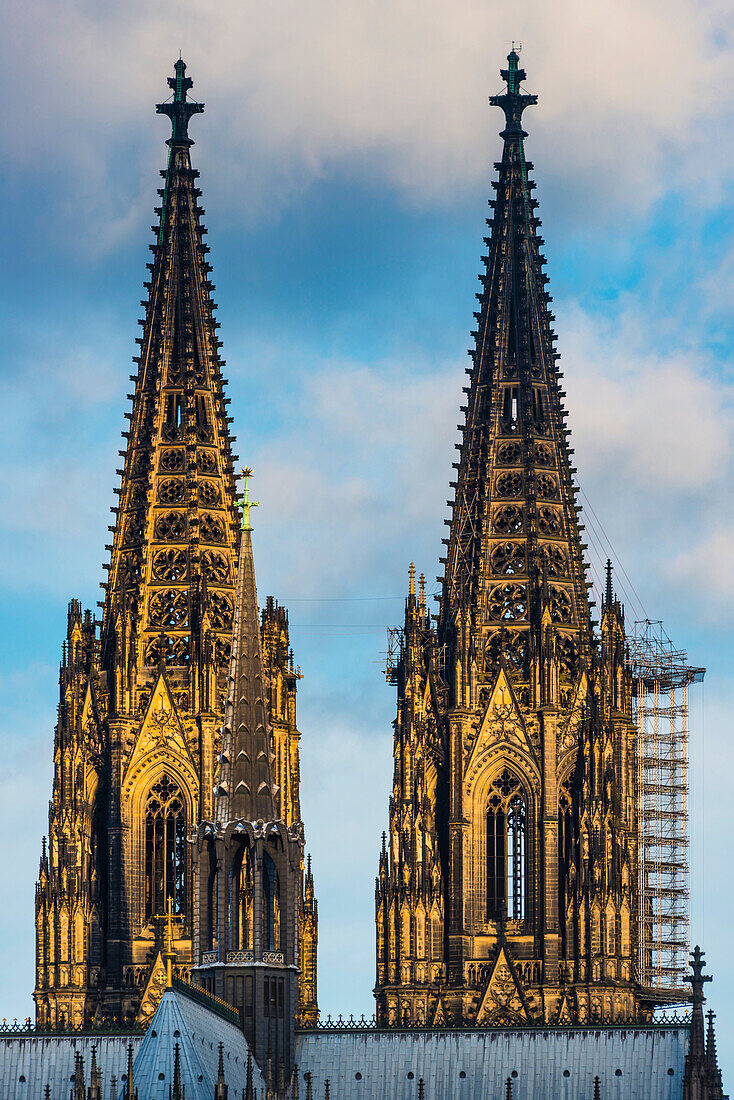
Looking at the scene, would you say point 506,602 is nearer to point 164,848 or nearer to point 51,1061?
point 164,848

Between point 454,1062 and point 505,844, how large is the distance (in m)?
16.5

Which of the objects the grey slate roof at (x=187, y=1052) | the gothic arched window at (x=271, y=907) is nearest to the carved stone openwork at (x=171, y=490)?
the gothic arched window at (x=271, y=907)

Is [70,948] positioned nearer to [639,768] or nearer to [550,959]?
[550,959]

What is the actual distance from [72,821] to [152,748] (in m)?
3.66

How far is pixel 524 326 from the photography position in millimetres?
168875

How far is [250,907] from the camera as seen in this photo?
143 metres

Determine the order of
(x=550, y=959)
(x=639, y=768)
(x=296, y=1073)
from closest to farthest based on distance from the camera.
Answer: (x=296, y=1073) → (x=550, y=959) → (x=639, y=768)

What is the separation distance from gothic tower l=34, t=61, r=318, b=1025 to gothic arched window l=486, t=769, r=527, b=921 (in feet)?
22.1

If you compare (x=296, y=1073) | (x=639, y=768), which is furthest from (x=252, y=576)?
(x=639, y=768)

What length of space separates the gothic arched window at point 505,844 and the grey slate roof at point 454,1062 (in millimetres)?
14430

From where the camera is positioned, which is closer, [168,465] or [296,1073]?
[296,1073]

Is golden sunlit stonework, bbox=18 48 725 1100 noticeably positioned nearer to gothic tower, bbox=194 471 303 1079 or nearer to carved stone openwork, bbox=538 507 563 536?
carved stone openwork, bbox=538 507 563 536

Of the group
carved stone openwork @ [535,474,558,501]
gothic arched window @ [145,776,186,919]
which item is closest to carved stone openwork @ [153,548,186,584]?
gothic arched window @ [145,776,186,919]

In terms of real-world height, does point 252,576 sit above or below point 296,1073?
above
